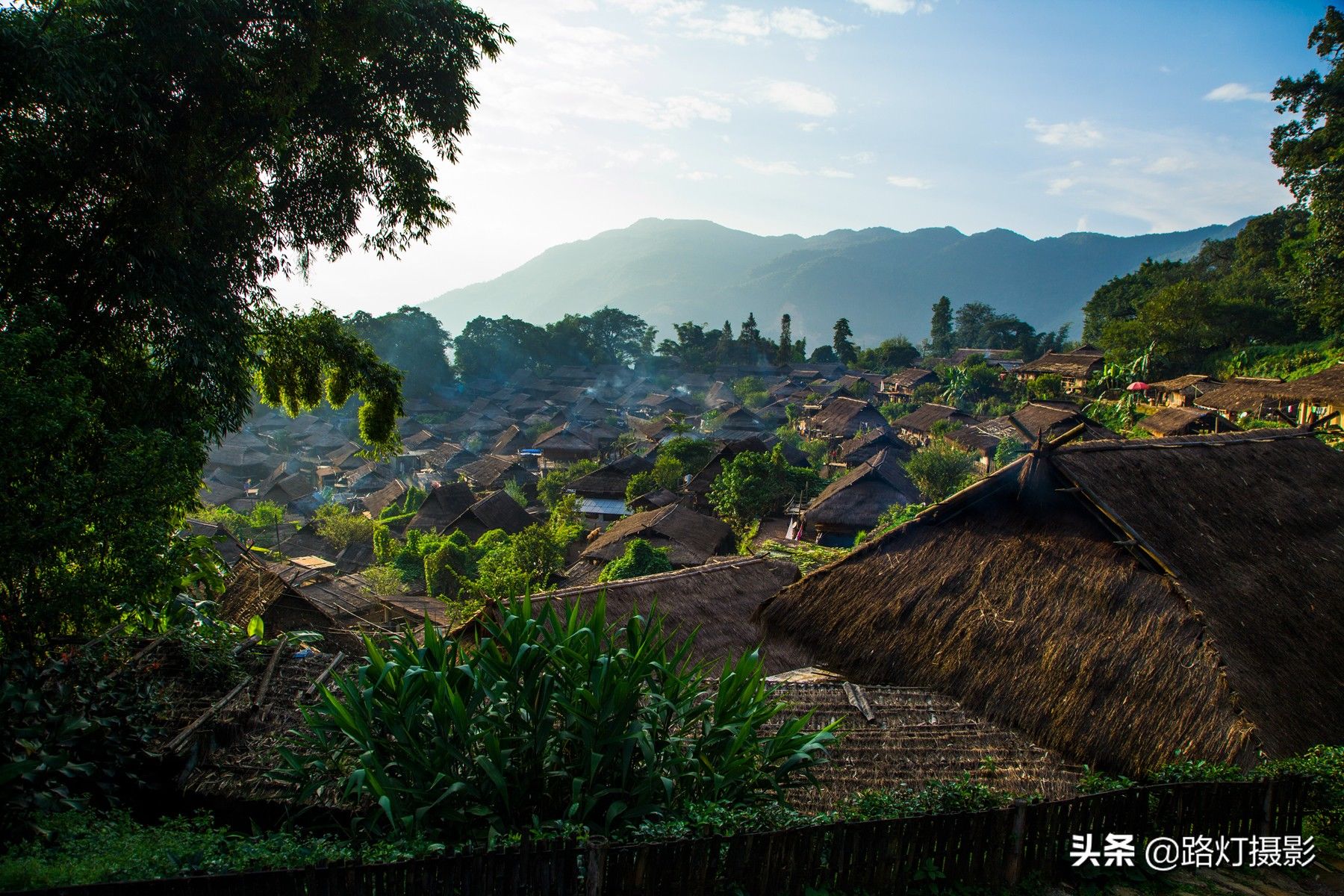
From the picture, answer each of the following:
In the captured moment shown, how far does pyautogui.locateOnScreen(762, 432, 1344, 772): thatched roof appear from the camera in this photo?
19.6ft

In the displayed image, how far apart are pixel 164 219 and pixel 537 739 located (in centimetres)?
544

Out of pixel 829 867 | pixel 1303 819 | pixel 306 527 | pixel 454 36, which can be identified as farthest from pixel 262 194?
pixel 306 527

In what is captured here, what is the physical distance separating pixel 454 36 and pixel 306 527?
27.4m

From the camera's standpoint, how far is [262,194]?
7.70 meters

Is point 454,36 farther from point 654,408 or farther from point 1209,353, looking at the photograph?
point 654,408

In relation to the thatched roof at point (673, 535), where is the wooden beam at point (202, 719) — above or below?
above

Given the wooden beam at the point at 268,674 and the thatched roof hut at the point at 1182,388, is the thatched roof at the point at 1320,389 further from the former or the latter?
Answer: the wooden beam at the point at 268,674

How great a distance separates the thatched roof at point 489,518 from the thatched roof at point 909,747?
899 inches

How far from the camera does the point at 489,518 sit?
94.7ft

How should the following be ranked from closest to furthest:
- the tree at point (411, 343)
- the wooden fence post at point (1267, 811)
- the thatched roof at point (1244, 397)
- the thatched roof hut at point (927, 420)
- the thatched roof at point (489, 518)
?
the wooden fence post at point (1267, 811), the thatched roof at point (1244, 397), the thatched roof at point (489, 518), the thatched roof hut at point (927, 420), the tree at point (411, 343)

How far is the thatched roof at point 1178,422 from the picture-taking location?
79.2 ft

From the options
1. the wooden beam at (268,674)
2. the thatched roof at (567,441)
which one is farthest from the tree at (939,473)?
the wooden beam at (268,674)

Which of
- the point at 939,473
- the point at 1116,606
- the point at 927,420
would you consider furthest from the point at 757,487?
the point at 1116,606

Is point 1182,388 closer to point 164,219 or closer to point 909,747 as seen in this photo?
point 909,747
